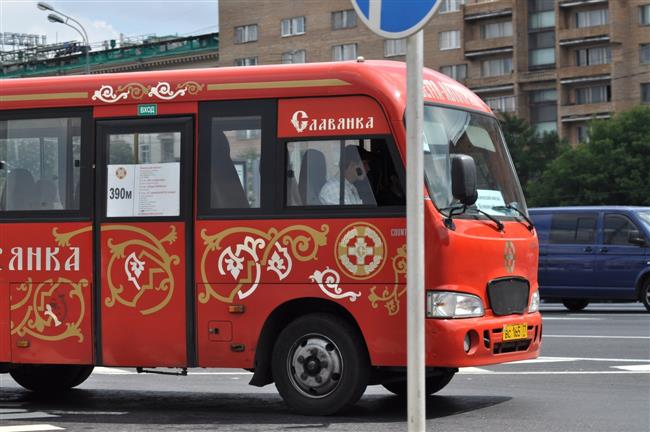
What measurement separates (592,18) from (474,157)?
8893cm

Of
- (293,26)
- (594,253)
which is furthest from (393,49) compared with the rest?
(594,253)

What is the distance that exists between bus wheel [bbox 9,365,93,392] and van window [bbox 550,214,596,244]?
52.3ft

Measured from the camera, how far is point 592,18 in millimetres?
98750

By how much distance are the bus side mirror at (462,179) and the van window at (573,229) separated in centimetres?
1759

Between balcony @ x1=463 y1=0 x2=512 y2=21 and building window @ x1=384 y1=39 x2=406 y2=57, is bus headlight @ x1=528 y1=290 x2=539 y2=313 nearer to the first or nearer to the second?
balcony @ x1=463 y1=0 x2=512 y2=21

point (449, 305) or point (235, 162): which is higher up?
point (235, 162)

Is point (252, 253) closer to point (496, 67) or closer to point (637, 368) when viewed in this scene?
point (637, 368)

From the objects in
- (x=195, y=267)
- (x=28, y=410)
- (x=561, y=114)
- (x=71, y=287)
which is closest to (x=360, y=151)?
(x=195, y=267)

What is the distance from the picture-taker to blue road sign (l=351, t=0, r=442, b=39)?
6.53m

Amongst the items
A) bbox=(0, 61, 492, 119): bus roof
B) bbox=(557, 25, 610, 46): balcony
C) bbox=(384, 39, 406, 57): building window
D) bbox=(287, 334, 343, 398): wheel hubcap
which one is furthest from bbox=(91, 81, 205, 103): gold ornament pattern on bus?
bbox=(384, 39, 406, 57): building window

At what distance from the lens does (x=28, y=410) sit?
42.0ft

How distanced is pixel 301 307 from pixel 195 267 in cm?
94

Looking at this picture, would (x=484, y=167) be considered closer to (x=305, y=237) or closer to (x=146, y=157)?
(x=305, y=237)

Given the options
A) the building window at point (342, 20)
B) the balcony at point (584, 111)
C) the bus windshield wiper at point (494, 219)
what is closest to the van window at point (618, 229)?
the bus windshield wiper at point (494, 219)
